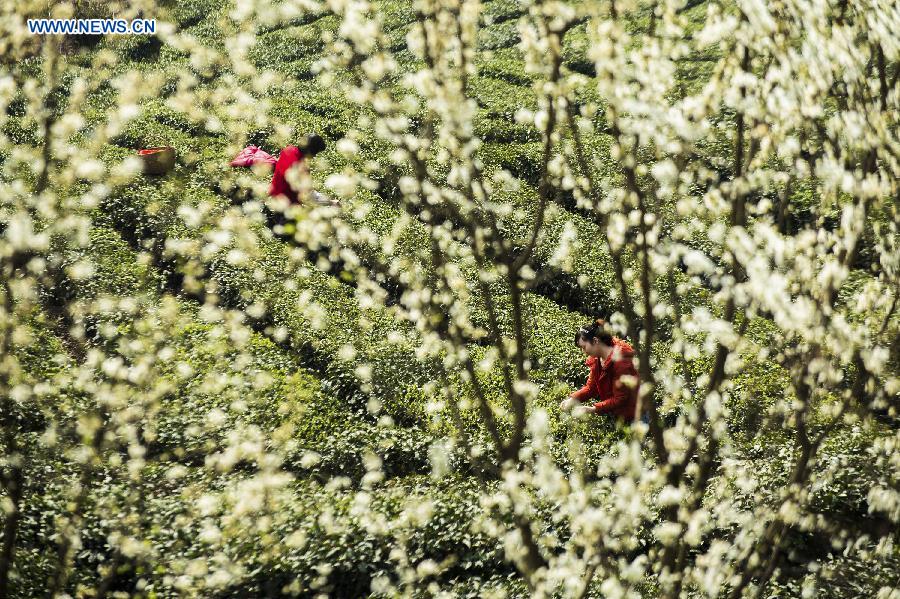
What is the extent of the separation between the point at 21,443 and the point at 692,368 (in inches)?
293

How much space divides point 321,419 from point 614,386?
11.1 ft

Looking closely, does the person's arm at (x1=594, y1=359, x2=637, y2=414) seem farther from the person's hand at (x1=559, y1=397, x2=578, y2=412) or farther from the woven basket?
the woven basket

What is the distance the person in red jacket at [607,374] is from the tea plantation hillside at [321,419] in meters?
0.22

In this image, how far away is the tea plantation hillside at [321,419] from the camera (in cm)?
468

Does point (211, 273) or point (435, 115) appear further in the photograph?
point (211, 273)

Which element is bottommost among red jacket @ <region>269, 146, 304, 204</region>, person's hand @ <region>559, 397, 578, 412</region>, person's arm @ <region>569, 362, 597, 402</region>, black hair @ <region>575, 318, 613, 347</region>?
person's hand @ <region>559, 397, 578, 412</region>

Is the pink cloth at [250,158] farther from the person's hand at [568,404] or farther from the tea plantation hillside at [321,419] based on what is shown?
the person's hand at [568,404]

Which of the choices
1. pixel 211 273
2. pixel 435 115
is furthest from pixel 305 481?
pixel 211 273

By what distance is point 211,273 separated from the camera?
1122cm

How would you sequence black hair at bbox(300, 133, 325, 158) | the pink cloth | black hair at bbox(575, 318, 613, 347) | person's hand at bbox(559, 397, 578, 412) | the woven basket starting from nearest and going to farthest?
black hair at bbox(575, 318, 613, 347)
person's hand at bbox(559, 397, 578, 412)
black hair at bbox(300, 133, 325, 158)
the pink cloth
the woven basket

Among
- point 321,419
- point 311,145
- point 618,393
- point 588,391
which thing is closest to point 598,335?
point 618,393

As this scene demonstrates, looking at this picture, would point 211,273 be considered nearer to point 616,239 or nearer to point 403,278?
point 403,278

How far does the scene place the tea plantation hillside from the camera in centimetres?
468

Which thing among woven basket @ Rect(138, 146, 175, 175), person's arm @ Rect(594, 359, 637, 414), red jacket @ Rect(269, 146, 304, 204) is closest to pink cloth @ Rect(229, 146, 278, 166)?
woven basket @ Rect(138, 146, 175, 175)
